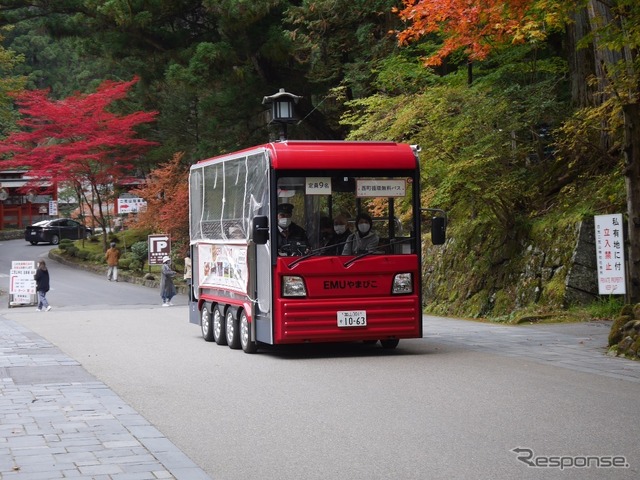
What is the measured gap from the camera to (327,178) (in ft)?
50.7

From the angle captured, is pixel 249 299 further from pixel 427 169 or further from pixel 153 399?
pixel 427 169

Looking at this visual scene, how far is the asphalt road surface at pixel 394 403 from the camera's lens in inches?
309

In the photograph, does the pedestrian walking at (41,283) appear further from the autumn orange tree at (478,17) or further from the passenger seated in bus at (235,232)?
the autumn orange tree at (478,17)

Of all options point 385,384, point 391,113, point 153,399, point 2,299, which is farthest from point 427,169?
point 2,299

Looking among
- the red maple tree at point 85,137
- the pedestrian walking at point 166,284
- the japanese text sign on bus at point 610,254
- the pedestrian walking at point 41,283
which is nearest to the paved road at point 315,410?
the japanese text sign on bus at point 610,254

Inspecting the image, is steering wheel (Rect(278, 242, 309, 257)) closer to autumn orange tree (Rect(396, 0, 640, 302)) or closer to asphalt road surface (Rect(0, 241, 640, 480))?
asphalt road surface (Rect(0, 241, 640, 480))

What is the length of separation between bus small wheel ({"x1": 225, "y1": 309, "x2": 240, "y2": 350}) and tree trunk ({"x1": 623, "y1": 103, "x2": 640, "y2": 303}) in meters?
7.01

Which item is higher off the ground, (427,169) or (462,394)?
(427,169)

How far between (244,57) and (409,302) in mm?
20498

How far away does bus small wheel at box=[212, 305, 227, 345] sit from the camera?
1794cm

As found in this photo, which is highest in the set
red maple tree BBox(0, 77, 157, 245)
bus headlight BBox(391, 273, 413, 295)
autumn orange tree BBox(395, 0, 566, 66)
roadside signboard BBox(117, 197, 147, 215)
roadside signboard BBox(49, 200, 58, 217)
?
red maple tree BBox(0, 77, 157, 245)

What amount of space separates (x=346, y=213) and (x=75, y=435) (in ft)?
24.5

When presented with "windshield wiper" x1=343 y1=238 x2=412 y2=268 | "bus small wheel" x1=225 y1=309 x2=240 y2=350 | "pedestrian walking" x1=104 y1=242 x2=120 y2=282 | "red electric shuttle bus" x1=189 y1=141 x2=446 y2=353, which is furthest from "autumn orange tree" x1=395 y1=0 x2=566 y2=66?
"pedestrian walking" x1=104 y1=242 x2=120 y2=282

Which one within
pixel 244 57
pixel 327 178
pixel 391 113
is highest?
pixel 244 57
